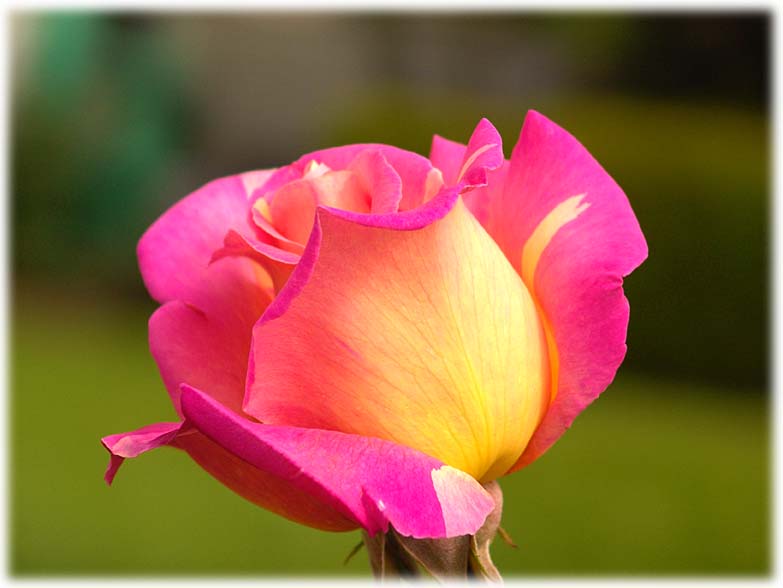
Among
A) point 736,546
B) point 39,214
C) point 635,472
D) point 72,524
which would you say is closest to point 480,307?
point 736,546

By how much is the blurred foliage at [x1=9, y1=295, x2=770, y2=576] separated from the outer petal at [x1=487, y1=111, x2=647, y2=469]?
1586 mm

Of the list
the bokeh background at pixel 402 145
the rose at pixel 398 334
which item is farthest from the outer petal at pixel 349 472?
the bokeh background at pixel 402 145

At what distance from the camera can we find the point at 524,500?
2631 millimetres

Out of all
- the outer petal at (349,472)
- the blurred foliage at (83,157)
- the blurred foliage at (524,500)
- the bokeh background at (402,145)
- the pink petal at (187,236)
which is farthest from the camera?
the blurred foliage at (83,157)

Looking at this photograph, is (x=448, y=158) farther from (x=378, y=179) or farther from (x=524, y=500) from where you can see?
(x=524, y=500)

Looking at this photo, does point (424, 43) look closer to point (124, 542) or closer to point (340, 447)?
point (124, 542)

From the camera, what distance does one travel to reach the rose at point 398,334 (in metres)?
0.32

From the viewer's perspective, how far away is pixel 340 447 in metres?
0.32

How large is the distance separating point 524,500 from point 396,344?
2348 mm

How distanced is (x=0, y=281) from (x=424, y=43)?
507 centimetres

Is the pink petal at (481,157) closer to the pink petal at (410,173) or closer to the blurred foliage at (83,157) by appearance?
the pink petal at (410,173)

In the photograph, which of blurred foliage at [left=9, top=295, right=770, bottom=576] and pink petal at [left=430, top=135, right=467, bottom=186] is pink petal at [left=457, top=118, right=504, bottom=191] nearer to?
pink petal at [left=430, top=135, right=467, bottom=186]

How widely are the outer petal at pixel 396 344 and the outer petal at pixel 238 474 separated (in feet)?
0.06

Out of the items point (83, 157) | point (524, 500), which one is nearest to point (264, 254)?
point (524, 500)
